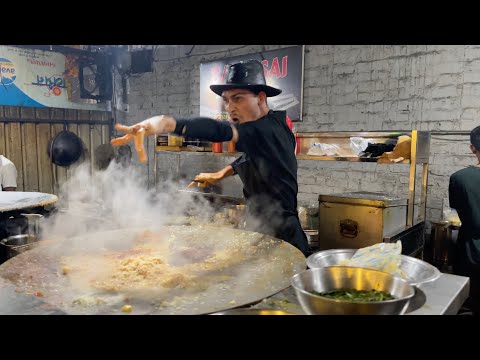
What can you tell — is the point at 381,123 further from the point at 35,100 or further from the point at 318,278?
the point at 35,100

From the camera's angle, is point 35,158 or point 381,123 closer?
point 381,123

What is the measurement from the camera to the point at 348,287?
4.88ft

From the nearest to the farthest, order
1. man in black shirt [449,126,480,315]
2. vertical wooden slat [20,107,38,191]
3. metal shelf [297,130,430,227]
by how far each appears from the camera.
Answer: man in black shirt [449,126,480,315], metal shelf [297,130,430,227], vertical wooden slat [20,107,38,191]

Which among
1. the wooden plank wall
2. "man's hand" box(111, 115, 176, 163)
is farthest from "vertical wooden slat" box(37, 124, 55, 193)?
"man's hand" box(111, 115, 176, 163)

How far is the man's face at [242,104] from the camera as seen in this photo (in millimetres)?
2703

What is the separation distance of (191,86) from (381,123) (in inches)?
139

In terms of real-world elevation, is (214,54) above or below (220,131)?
above

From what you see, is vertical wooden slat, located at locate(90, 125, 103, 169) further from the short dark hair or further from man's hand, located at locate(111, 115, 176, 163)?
the short dark hair

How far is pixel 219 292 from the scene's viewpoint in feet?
5.45

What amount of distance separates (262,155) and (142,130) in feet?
3.23

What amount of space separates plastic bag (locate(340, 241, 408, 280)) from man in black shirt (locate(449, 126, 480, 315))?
7.41 ft

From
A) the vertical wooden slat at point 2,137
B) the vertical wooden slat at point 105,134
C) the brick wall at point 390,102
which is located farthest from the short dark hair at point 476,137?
the vertical wooden slat at point 2,137

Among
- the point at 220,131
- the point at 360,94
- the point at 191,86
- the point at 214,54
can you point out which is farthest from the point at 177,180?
the point at 220,131

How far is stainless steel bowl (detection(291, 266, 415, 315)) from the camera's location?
118 cm
